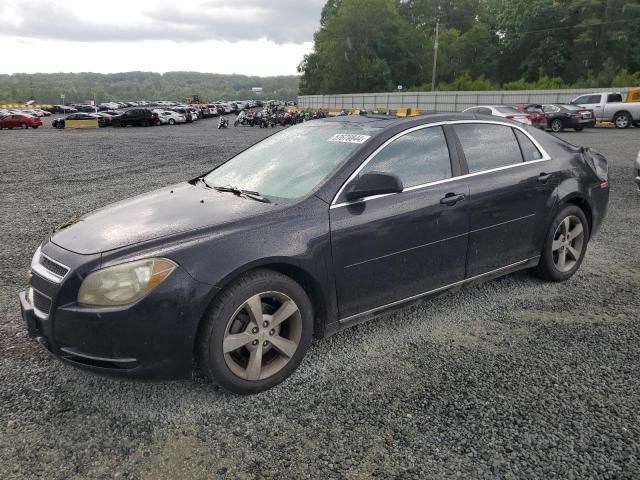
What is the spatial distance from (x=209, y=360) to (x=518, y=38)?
233 ft

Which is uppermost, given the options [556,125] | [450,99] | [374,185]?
[374,185]

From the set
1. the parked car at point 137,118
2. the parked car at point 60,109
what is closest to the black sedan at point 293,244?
the parked car at point 137,118

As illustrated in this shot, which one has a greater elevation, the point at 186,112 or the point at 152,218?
the point at 152,218

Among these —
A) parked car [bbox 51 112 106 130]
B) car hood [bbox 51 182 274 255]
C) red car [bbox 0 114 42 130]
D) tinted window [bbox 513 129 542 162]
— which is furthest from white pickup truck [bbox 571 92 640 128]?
red car [bbox 0 114 42 130]

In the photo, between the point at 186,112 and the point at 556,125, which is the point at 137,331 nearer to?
the point at 556,125

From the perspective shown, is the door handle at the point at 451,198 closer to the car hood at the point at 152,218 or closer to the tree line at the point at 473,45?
the car hood at the point at 152,218

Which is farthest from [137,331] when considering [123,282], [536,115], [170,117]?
[170,117]

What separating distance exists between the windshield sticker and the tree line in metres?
45.5

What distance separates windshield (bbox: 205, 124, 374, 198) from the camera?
3.50 m

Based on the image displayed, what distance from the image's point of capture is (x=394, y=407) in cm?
292

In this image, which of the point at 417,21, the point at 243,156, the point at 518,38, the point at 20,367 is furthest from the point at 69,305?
the point at 417,21

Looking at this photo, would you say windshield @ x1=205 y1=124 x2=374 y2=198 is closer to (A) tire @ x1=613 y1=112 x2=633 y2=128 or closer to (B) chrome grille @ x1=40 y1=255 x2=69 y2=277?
(B) chrome grille @ x1=40 y1=255 x2=69 y2=277

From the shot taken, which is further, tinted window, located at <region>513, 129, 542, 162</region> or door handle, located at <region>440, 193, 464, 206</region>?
tinted window, located at <region>513, 129, 542, 162</region>

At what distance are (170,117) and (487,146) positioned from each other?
38.9 meters
